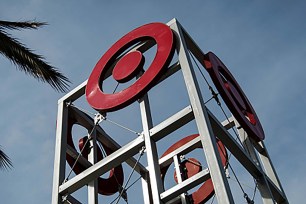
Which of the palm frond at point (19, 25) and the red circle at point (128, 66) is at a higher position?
the palm frond at point (19, 25)

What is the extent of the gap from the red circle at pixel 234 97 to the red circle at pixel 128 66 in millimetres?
1596

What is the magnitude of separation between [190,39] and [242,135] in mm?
2541

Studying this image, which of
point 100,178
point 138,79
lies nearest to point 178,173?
point 138,79

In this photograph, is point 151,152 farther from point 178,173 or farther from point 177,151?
point 177,151

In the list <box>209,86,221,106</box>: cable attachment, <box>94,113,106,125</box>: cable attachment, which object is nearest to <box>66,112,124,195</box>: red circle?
<box>94,113,106,125</box>: cable attachment

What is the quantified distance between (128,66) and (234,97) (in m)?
2.64

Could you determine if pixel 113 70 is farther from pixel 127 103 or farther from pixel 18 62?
pixel 18 62

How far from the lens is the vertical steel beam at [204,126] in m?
7.66

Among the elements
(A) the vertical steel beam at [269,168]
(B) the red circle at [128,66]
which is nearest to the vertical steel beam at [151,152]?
(B) the red circle at [128,66]

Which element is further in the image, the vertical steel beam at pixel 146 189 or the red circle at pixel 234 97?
the vertical steel beam at pixel 146 189

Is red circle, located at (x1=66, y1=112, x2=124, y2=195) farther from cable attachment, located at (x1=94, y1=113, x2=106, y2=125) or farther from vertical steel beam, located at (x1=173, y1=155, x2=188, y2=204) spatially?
vertical steel beam, located at (x1=173, y1=155, x2=188, y2=204)

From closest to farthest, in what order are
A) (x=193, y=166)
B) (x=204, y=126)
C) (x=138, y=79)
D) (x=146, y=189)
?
1. (x=204, y=126)
2. (x=138, y=79)
3. (x=146, y=189)
4. (x=193, y=166)

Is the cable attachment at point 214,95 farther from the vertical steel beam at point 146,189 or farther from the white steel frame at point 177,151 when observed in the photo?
the vertical steel beam at point 146,189

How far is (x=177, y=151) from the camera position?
10.7m
